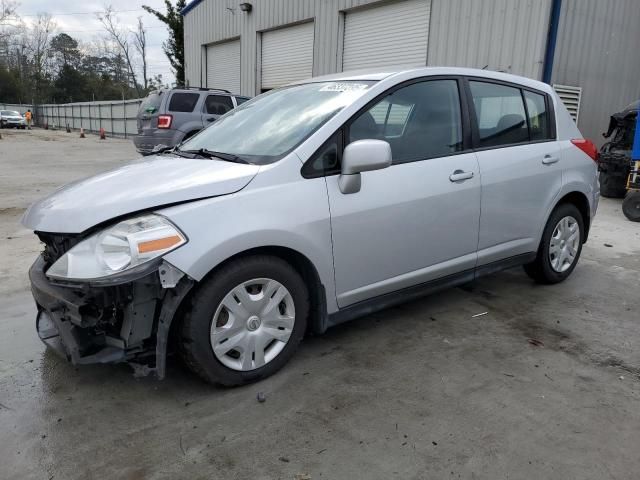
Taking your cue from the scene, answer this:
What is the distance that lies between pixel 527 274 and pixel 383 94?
96.3 inches

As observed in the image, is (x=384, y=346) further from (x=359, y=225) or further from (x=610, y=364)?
(x=610, y=364)

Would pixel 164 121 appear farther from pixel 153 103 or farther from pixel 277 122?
pixel 277 122

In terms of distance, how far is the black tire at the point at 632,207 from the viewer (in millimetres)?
7570

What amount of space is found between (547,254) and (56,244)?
3.71 meters

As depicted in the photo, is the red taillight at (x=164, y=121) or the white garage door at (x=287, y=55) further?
the white garage door at (x=287, y=55)

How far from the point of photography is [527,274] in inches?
182

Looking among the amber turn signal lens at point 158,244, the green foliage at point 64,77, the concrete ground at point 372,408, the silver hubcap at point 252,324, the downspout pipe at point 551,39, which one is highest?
the green foliage at point 64,77

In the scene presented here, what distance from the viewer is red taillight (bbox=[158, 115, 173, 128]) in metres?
11.2

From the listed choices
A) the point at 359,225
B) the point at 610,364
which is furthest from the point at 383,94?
the point at 610,364

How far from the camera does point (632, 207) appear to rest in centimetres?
764

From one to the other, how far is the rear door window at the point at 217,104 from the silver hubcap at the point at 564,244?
9.25 m

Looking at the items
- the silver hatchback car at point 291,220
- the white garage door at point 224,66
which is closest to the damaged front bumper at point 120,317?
the silver hatchback car at point 291,220

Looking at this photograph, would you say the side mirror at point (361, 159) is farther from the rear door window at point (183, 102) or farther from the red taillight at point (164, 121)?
the rear door window at point (183, 102)

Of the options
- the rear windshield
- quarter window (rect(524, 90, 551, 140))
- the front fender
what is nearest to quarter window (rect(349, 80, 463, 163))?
the front fender
